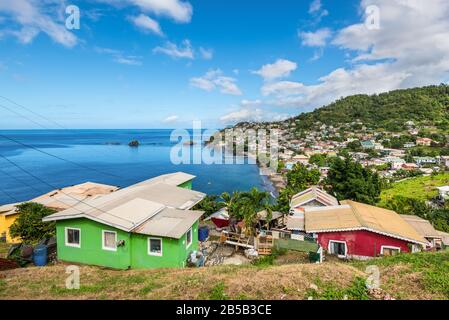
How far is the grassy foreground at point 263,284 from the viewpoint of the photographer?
6.14m

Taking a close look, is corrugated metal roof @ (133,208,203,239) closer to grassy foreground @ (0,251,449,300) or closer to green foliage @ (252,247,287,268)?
grassy foreground @ (0,251,449,300)

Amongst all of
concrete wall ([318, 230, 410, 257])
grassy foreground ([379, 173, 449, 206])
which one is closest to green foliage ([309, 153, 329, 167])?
grassy foreground ([379, 173, 449, 206])

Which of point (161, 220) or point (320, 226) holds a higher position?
point (161, 220)

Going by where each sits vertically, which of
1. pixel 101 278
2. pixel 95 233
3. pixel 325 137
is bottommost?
pixel 101 278

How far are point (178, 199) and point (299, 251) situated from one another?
7.57 meters

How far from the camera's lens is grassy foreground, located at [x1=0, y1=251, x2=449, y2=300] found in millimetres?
6145

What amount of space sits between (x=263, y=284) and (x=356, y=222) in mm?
10183

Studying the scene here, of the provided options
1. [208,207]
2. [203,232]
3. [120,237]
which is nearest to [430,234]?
[203,232]

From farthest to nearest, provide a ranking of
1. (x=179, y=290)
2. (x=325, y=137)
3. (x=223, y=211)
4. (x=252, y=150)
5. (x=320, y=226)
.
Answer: (x=325, y=137) < (x=252, y=150) < (x=223, y=211) < (x=320, y=226) < (x=179, y=290)

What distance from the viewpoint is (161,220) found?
12.5m

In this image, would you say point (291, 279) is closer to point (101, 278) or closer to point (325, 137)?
point (101, 278)

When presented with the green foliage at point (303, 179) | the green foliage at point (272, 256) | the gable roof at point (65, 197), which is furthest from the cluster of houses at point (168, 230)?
the green foliage at point (303, 179)

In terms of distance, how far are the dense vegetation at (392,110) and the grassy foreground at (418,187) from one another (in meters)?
67.5
